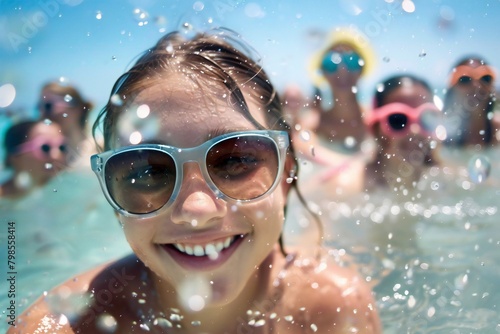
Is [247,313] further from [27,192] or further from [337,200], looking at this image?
[27,192]

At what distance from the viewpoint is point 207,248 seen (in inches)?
78.3

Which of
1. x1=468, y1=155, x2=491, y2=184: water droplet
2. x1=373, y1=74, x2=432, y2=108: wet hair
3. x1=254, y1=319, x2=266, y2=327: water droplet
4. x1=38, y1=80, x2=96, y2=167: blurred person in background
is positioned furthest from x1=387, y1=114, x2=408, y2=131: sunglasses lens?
x1=254, y1=319, x2=266, y2=327: water droplet

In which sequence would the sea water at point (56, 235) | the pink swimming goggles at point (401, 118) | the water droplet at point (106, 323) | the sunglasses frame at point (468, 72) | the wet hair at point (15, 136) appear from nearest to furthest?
the water droplet at point (106, 323) → the sea water at point (56, 235) → the pink swimming goggles at point (401, 118) → the wet hair at point (15, 136) → the sunglasses frame at point (468, 72)

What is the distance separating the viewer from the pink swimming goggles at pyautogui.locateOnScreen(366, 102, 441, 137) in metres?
4.25

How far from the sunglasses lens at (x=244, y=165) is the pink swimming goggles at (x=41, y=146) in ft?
9.82

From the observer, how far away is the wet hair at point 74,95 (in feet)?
14.9

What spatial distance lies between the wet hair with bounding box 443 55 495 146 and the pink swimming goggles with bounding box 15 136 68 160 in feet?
10.4

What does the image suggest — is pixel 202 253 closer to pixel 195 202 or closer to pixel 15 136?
pixel 195 202

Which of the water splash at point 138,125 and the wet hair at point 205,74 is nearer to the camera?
the water splash at point 138,125

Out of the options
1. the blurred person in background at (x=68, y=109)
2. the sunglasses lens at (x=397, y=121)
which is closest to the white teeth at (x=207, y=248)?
the sunglasses lens at (x=397, y=121)

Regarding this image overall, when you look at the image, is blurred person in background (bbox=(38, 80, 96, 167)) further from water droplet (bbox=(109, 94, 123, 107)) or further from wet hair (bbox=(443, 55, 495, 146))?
wet hair (bbox=(443, 55, 495, 146))

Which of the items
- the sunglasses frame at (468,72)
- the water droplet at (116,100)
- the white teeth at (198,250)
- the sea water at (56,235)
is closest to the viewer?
the white teeth at (198,250)

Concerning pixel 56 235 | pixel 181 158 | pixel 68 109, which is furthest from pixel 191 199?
pixel 68 109

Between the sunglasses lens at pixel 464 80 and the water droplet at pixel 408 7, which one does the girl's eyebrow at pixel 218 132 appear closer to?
the water droplet at pixel 408 7
